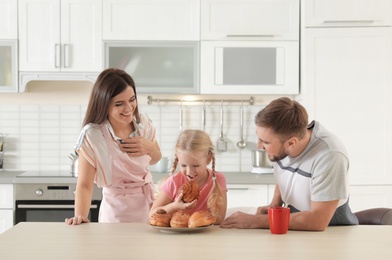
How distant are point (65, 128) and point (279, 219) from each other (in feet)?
9.51

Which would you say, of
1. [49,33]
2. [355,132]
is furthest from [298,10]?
[49,33]

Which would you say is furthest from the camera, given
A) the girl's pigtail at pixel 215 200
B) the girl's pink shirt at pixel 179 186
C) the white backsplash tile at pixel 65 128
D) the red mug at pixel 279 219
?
→ the white backsplash tile at pixel 65 128

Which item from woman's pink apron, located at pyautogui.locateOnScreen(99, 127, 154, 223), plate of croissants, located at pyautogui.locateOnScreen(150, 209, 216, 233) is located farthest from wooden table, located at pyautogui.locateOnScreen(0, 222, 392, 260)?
woman's pink apron, located at pyautogui.locateOnScreen(99, 127, 154, 223)

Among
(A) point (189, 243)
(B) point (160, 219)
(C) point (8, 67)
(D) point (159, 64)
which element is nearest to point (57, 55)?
(C) point (8, 67)

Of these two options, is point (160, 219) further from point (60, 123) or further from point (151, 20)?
point (60, 123)

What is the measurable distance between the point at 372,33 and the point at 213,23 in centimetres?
111

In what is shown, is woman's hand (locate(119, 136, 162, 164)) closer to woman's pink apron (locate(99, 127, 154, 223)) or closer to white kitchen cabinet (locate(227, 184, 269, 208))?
woman's pink apron (locate(99, 127, 154, 223))

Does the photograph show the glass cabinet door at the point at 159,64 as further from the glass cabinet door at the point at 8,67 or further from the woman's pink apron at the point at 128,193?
the woman's pink apron at the point at 128,193

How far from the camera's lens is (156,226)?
2018 mm

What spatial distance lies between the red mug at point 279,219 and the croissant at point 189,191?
29 centimetres

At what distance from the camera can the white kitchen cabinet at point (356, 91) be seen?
13.0 ft

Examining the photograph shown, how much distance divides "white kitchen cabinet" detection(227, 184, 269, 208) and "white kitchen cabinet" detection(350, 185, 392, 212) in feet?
1.97

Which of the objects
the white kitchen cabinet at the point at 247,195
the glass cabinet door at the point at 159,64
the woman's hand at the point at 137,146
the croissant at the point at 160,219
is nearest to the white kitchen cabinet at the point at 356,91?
the white kitchen cabinet at the point at 247,195

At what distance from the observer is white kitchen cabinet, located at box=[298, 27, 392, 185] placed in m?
3.96
